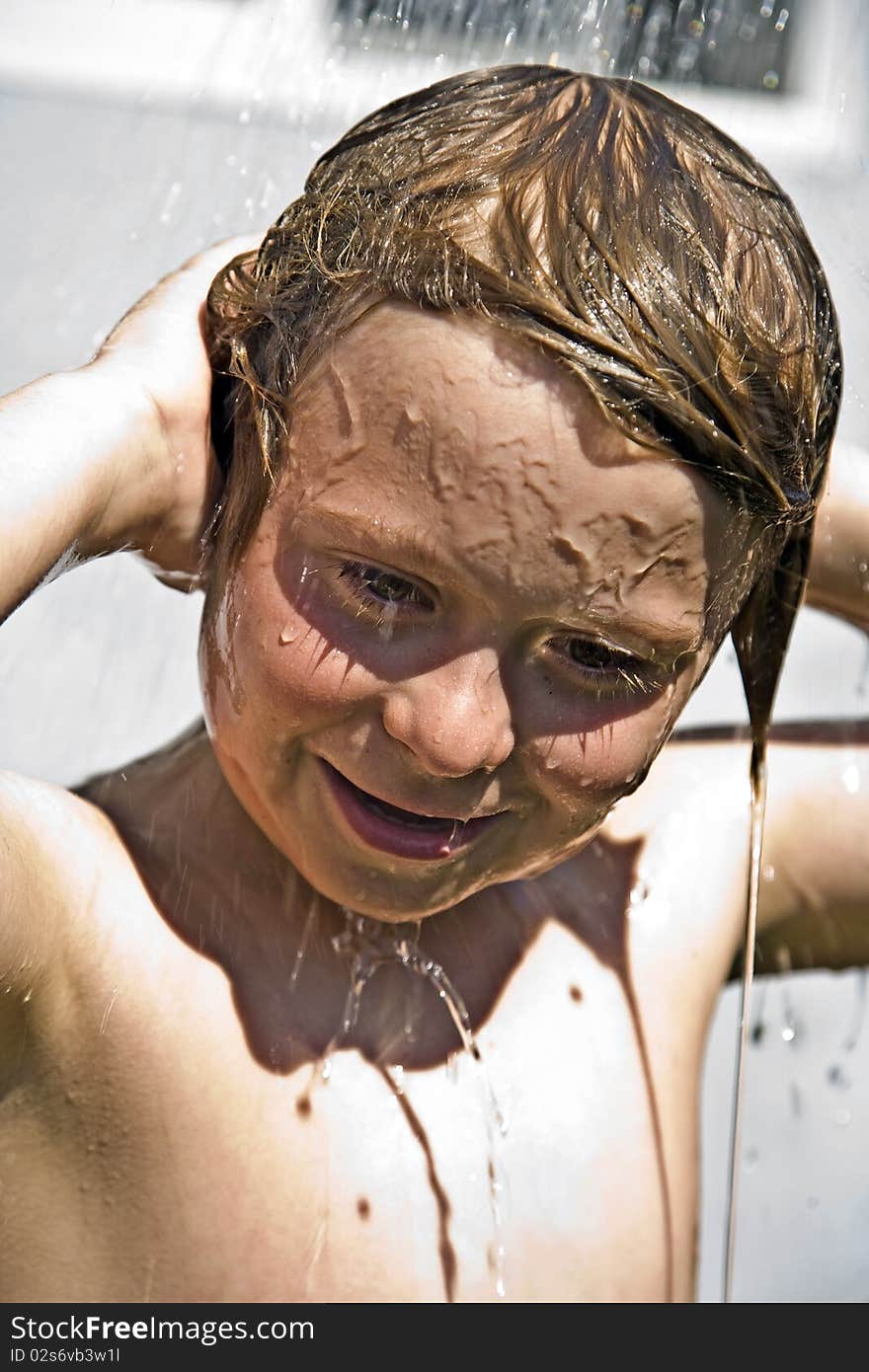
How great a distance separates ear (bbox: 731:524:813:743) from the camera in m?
1.30

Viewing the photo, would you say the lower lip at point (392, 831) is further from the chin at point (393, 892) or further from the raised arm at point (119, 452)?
the raised arm at point (119, 452)

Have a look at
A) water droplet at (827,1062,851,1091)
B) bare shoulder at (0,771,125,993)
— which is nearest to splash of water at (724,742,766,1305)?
bare shoulder at (0,771,125,993)

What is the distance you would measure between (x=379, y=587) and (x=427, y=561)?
2.1 inches

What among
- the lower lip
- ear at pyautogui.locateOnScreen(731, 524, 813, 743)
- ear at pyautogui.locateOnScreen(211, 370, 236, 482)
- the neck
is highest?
ear at pyautogui.locateOnScreen(211, 370, 236, 482)

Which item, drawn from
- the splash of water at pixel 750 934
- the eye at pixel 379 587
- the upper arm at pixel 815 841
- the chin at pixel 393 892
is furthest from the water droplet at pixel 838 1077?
the eye at pixel 379 587

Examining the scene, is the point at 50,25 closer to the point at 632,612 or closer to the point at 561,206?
the point at 561,206

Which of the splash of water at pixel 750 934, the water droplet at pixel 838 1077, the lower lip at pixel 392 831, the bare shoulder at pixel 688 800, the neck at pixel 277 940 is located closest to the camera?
the lower lip at pixel 392 831

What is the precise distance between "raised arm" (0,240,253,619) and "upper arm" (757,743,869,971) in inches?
26.7

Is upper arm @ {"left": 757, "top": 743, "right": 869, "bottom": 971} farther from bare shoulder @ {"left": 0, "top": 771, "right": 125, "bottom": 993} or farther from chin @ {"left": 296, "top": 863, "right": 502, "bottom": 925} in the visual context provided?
bare shoulder @ {"left": 0, "top": 771, "right": 125, "bottom": 993}

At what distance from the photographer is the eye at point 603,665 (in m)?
1.09

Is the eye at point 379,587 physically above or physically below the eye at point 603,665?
above

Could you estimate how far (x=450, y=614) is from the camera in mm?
1068

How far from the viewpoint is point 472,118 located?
3.75ft
